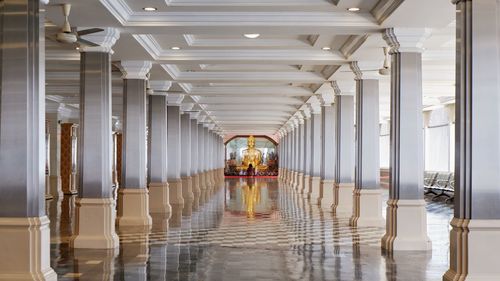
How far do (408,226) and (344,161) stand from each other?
6095 millimetres

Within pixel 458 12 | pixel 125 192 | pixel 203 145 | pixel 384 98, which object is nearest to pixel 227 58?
pixel 125 192

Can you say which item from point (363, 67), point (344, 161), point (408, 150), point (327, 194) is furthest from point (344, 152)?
point (408, 150)

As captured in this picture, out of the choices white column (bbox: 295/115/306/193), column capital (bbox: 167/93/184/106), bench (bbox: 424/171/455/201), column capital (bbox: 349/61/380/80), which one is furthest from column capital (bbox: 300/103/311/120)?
column capital (bbox: 349/61/380/80)

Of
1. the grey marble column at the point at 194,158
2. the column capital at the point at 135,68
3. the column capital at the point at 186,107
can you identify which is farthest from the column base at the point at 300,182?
the column capital at the point at 135,68

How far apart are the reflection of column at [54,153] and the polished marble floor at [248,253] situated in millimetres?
8964

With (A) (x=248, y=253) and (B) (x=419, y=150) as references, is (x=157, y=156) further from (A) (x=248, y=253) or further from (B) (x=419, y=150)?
(B) (x=419, y=150)

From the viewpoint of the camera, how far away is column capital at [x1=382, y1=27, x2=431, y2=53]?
10.2m

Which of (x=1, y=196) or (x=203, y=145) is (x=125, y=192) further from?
(x=203, y=145)

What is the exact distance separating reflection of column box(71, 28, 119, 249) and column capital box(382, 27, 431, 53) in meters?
4.46

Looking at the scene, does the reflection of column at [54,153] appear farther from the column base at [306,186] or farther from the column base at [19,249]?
the column base at [19,249]

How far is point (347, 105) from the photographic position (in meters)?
16.5

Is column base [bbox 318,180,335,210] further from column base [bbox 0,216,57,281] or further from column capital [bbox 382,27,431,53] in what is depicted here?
column base [bbox 0,216,57,281]

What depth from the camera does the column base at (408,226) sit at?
1033 centimetres

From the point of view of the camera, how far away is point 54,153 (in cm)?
2483
